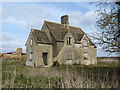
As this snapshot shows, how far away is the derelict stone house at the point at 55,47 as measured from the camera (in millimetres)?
19875

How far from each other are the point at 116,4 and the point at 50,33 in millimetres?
15220

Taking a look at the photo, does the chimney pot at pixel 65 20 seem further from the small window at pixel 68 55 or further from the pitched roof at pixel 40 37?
the small window at pixel 68 55

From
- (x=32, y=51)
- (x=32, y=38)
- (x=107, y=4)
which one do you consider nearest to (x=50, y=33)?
(x=32, y=38)

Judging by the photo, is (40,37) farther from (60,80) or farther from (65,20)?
(60,80)

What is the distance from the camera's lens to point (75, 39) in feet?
75.7

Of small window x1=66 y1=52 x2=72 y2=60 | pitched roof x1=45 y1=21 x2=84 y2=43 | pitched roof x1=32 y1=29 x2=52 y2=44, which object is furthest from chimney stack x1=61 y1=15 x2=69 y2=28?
small window x1=66 y1=52 x2=72 y2=60

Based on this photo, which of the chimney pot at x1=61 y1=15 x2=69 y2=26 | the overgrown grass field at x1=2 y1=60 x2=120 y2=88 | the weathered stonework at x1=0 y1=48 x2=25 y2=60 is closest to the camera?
the overgrown grass field at x1=2 y1=60 x2=120 y2=88

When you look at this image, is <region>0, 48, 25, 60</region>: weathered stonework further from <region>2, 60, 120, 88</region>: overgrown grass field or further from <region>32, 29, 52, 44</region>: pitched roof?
<region>2, 60, 120, 88</region>: overgrown grass field

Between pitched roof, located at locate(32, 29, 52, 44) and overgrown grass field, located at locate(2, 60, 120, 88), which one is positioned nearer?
overgrown grass field, located at locate(2, 60, 120, 88)

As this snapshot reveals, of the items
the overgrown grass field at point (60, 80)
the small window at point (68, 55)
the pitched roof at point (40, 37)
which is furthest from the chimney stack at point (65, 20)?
the overgrown grass field at point (60, 80)

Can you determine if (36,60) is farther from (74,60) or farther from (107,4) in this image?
(107,4)

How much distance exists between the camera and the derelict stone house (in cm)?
1988

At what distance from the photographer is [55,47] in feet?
67.7

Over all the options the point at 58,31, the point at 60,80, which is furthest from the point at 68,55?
the point at 60,80
